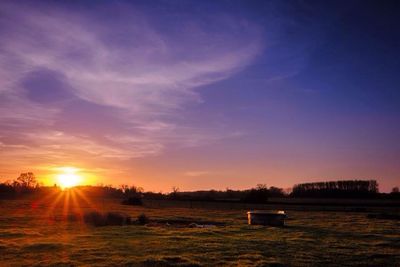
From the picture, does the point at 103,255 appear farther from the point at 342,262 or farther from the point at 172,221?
the point at 172,221

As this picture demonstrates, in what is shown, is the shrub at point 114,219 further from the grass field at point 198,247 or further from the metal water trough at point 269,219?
the metal water trough at point 269,219

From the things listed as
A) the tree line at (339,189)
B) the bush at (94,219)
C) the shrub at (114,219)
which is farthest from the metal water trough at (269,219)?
the tree line at (339,189)

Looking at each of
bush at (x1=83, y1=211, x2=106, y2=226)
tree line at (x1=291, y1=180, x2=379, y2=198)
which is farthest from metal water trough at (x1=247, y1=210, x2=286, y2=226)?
tree line at (x1=291, y1=180, x2=379, y2=198)

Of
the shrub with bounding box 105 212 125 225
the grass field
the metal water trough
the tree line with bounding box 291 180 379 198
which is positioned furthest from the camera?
the tree line with bounding box 291 180 379 198

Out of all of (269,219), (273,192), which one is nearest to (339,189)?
(273,192)

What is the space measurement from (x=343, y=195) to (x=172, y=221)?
90.0 metres

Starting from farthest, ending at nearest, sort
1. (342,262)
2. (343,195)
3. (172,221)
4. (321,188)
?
(321,188) → (343,195) → (172,221) → (342,262)

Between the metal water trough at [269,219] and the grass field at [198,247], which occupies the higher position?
the metal water trough at [269,219]

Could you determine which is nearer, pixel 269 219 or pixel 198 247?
pixel 198 247

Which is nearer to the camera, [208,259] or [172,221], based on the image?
[208,259]

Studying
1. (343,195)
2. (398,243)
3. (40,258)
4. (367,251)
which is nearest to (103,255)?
(40,258)

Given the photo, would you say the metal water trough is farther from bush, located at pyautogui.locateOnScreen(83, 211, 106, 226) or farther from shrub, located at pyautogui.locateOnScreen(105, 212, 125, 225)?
bush, located at pyautogui.locateOnScreen(83, 211, 106, 226)

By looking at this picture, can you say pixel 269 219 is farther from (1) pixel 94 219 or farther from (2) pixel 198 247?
(1) pixel 94 219

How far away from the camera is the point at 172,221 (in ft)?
155
